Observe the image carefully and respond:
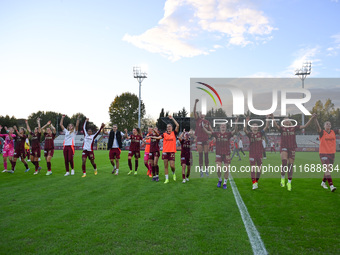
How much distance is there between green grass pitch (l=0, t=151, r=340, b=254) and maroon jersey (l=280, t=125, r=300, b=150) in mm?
1497

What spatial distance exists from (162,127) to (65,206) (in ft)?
269

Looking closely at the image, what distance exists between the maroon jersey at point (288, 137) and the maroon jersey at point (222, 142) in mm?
1822

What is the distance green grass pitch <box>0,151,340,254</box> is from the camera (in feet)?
13.5

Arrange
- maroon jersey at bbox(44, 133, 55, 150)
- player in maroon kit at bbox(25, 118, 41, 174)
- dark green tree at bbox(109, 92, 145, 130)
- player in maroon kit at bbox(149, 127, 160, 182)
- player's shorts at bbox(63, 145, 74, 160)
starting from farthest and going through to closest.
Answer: dark green tree at bbox(109, 92, 145, 130) < player in maroon kit at bbox(25, 118, 41, 174) < maroon jersey at bbox(44, 133, 55, 150) < player's shorts at bbox(63, 145, 74, 160) < player in maroon kit at bbox(149, 127, 160, 182)

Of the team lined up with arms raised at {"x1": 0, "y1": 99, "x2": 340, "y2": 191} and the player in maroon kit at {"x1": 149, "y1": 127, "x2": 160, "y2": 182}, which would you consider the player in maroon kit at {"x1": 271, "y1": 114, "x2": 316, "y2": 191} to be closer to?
the team lined up with arms raised at {"x1": 0, "y1": 99, "x2": 340, "y2": 191}

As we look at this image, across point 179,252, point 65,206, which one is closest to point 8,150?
point 65,206

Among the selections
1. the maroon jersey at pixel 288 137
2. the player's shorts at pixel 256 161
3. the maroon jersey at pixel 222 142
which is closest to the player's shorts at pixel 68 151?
the maroon jersey at pixel 222 142

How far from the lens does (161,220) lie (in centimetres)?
Result: 546

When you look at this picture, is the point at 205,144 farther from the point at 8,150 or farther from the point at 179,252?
the point at 8,150

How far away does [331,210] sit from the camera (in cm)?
633

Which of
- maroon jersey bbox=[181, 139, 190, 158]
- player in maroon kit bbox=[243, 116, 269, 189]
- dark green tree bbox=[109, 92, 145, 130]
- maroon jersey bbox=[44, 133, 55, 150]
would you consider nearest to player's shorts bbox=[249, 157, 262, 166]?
player in maroon kit bbox=[243, 116, 269, 189]

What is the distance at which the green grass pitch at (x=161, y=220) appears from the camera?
13.5 ft

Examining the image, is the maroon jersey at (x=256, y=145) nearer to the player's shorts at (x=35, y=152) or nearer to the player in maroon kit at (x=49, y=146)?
the player in maroon kit at (x=49, y=146)

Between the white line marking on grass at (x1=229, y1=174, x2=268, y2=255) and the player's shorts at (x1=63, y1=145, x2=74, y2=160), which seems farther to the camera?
the player's shorts at (x1=63, y1=145, x2=74, y2=160)
